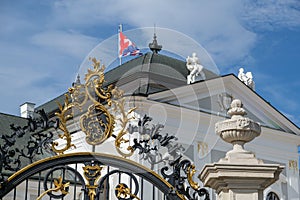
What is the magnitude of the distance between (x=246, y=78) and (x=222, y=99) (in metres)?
3.01

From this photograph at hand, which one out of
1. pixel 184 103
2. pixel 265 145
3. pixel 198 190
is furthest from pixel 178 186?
pixel 265 145

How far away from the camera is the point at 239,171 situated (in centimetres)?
616

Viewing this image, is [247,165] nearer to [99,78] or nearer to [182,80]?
[99,78]

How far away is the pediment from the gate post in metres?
9.45

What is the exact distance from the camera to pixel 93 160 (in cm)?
756

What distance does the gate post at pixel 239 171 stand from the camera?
243 inches

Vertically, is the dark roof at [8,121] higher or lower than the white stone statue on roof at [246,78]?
lower

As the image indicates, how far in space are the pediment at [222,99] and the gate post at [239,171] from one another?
372 inches

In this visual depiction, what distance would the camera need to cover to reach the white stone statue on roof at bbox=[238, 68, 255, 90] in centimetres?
2005

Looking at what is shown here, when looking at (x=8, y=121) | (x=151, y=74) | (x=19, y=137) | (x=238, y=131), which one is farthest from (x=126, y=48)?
(x=8, y=121)

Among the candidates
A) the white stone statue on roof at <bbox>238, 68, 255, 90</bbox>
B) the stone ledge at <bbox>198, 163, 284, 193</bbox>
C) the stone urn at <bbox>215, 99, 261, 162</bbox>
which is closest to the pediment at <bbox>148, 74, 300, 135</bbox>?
the white stone statue on roof at <bbox>238, 68, 255, 90</bbox>

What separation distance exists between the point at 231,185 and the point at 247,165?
25 cm

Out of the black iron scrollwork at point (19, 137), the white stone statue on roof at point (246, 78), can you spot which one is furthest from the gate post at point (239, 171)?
the white stone statue on roof at point (246, 78)

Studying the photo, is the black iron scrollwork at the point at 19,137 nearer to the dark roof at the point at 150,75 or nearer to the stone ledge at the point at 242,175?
the stone ledge at the point at 242,175
